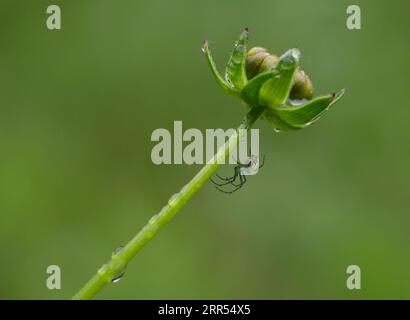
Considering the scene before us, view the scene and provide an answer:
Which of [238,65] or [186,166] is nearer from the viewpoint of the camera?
[238,65]

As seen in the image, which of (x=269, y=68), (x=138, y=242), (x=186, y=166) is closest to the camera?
(x=138, y=242)

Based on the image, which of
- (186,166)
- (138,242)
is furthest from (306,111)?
(186,166)

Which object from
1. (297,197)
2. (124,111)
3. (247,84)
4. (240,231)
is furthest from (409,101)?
(247,84)

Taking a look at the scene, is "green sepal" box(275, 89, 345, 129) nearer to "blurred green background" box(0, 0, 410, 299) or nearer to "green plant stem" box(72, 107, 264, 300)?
"green plant stem" box(72, 107, 264, 300)

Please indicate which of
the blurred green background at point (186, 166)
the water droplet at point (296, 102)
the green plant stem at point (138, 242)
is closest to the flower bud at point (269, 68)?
the water droplet at point (296, 102)

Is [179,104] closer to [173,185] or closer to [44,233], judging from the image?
[173,185]

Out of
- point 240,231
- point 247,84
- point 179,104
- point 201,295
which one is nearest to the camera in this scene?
point 247,84

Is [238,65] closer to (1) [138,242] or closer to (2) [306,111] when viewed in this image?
(2) [306,111]
